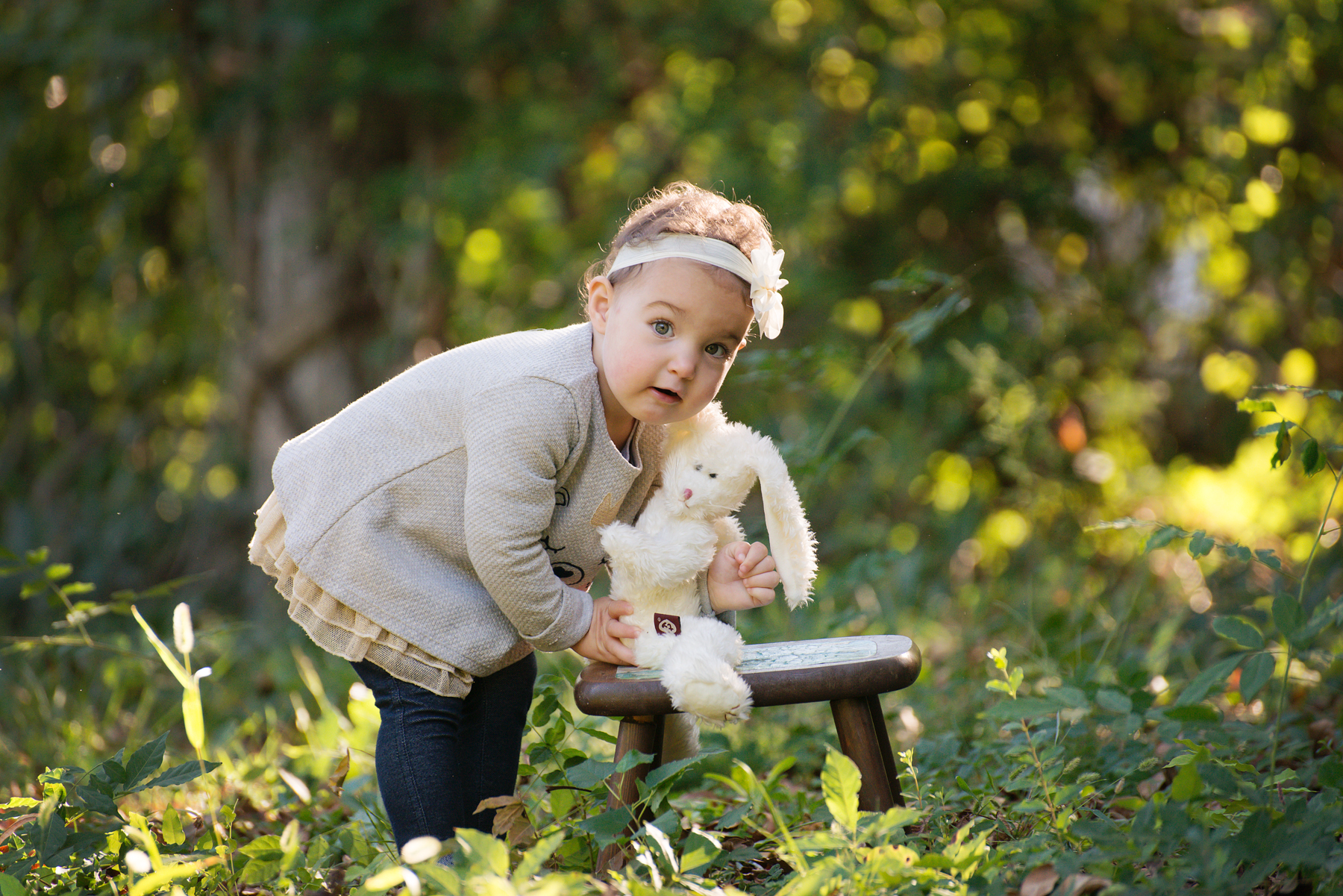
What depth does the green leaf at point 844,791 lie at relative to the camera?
1.36m

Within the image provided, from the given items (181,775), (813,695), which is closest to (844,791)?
(813,695)

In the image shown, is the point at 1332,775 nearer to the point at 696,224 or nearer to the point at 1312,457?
the point at 1312,457

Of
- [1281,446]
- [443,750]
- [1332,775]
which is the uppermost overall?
[1281,446]

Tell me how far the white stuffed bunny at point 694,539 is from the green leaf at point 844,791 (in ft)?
0.97

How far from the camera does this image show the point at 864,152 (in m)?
3.92

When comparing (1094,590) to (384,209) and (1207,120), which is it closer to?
(1207,120)

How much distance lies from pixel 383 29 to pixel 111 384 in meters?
2.29

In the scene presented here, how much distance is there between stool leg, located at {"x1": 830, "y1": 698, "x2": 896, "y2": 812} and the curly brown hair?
0.67 m

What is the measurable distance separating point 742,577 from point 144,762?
0.98 meters

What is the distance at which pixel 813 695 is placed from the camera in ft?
5.14

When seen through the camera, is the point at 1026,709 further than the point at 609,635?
No

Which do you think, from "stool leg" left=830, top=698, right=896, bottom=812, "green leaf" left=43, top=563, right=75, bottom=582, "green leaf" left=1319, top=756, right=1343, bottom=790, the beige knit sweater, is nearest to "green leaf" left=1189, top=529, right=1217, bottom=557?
"green leaf" left=1319, top=756, right=1343, bottom=790

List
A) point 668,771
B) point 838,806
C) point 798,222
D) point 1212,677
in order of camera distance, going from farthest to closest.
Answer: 1. point 798,222
2. point 668,771
3. point 1212,677
4. point 838,806

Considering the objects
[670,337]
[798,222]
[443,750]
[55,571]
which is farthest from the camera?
[798,222]
